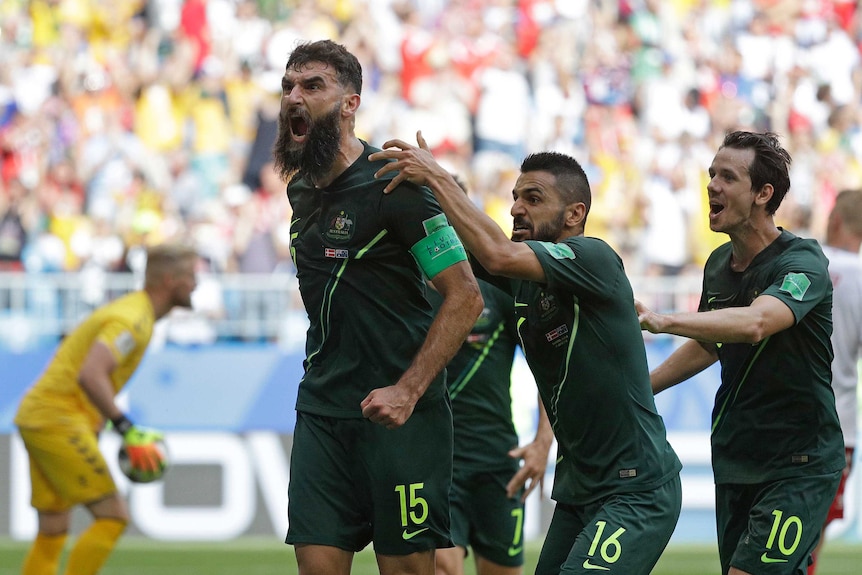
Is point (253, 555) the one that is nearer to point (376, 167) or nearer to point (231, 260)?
point (231, 260)

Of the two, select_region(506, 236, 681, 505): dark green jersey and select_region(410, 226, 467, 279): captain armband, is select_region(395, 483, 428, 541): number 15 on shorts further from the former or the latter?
select_region(410, 226, 467, 279): captain armband

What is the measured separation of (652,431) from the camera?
5.36 m

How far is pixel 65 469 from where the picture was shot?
8547 mm

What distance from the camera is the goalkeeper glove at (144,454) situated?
844 centimetres

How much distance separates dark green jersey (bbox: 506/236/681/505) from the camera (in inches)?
207

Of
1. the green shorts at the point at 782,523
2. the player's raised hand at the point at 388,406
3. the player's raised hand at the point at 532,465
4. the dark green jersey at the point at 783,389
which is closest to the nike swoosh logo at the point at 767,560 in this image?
the green shorts at the point at 782,523

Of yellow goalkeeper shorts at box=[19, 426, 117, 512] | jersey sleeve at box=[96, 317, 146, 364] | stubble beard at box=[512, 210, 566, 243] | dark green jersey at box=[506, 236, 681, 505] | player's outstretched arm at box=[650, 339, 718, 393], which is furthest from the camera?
yellow goalkeeper shorts at box=[19, 426, 117, 512]

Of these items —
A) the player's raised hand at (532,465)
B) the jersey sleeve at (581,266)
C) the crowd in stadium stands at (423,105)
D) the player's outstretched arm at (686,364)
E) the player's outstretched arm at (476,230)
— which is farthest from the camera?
the crowd in stadium stands at (423,105)

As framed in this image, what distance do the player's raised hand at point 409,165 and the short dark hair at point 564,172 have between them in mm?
475

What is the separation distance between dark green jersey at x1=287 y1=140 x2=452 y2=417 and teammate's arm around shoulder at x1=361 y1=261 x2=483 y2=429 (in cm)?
21

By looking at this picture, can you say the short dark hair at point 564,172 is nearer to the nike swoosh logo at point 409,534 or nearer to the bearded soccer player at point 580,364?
the bearded soccer player at point 580,364

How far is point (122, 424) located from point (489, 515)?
7.63 ft

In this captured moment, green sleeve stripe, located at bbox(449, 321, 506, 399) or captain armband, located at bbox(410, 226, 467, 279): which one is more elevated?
captain armband, located at bbox(410, 226, 467, 279)

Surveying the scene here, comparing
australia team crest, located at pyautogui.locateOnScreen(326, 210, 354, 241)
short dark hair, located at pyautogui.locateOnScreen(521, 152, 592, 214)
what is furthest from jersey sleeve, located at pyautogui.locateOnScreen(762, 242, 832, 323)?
australia team crest, located at pyautogui.locateOnScreen(326, 210, 354, 241)
